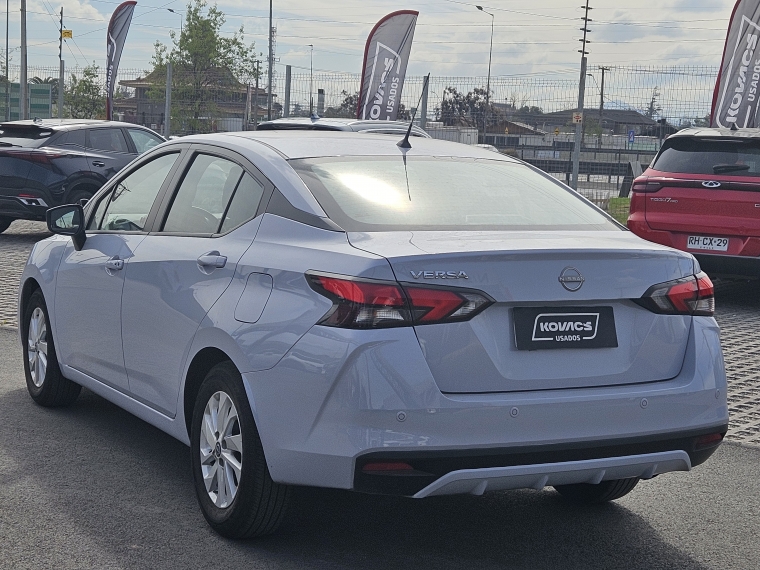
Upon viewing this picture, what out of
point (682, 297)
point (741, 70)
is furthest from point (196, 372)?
point (741, 70)

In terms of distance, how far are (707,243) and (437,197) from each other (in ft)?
23.4

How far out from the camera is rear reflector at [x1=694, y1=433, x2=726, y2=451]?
4.07 metres

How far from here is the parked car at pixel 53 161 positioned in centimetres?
1537

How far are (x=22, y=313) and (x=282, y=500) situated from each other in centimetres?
322

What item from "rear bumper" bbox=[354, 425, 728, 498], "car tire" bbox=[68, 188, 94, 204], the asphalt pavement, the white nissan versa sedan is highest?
the white nissan versa sedan

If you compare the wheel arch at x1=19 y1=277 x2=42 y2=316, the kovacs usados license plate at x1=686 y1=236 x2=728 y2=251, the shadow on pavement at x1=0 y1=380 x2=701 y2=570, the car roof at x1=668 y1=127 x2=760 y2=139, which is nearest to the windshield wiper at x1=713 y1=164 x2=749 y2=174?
the car roof at x1=668 y1=127 x2=760 y2=139

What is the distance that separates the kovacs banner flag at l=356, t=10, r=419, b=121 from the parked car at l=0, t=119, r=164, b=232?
25.6 feet

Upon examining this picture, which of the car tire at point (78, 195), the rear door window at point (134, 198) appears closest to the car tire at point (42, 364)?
the rear door window at point (134, 198)

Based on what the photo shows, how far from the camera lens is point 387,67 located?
76.5 feet

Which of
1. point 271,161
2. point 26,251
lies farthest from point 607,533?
point 26,251

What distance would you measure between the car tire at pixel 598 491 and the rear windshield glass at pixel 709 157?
22.1 feet

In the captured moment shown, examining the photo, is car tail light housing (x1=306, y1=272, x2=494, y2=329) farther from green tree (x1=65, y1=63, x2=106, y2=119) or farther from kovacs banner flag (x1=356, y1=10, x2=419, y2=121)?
green tree (x1=65, y1=63, x2=106, y2=119)

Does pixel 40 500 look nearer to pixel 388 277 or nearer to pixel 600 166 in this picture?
pixel 388 277

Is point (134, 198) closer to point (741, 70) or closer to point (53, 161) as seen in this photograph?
point (53, 161)
